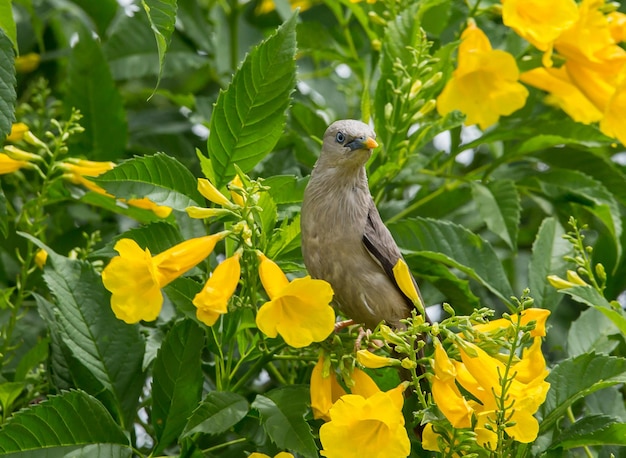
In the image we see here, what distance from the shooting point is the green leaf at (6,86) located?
2.28 meters

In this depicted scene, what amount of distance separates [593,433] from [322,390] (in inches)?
28.1

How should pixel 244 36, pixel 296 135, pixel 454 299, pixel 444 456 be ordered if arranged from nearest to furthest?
pixel 444 456
pixel 454 299
pixel 296 135
pixel 244 36

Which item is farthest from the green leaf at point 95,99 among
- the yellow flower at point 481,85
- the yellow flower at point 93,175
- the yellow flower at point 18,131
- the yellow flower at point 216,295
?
the yellow flower at point 216,295

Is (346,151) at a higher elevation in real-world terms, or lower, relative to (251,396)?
higher

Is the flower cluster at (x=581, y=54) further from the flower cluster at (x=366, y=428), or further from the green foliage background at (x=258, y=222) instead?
the flower cluster at (x=366, y=428)

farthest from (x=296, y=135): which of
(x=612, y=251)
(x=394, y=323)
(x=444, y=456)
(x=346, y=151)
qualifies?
(x=444, y=456)

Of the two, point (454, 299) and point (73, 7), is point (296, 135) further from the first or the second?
point (73, 7)

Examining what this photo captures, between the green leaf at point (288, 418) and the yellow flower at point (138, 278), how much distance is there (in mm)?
366

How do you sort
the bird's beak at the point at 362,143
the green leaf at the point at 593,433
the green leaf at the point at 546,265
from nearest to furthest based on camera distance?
1. the green leaf at the point at 593,433
2. the bird's beak at the point at 362,143
3. the green leaf at the point at 546,265

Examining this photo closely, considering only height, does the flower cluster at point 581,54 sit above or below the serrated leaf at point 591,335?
above

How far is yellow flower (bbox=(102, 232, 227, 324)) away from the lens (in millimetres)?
2340

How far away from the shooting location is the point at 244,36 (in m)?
4.19

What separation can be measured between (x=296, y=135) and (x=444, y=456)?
4.76ft

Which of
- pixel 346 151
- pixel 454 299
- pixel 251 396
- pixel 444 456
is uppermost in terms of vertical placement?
pixel 346 151
